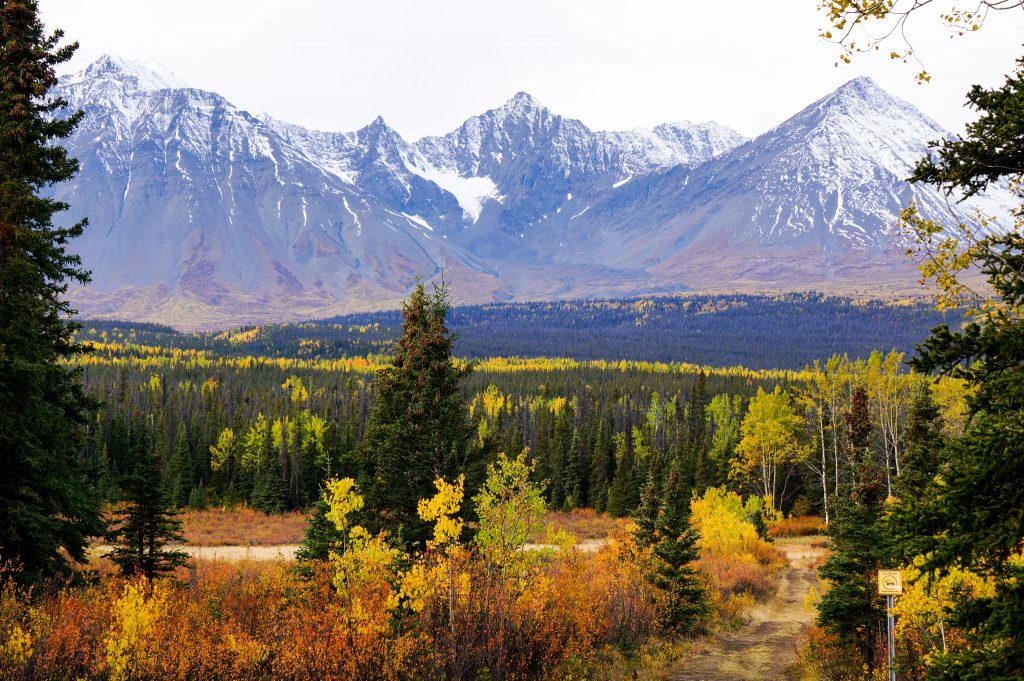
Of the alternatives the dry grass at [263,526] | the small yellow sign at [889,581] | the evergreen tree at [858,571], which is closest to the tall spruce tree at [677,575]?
the evergreen tree at [858,571]

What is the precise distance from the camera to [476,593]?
18.0 metres

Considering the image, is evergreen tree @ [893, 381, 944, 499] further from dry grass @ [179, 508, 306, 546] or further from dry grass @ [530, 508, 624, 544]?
dry grass @ [179, 508, 306, 546]

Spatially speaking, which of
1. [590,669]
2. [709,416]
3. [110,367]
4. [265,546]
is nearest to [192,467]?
[265,546]

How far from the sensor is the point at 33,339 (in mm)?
16250

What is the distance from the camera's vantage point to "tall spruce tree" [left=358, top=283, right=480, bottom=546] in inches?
920

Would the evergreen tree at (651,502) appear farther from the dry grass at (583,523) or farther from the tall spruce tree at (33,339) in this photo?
the tall spruce tree at (33,339)

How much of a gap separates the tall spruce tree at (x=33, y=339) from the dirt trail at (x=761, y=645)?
614 inches

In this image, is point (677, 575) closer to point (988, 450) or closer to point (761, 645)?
point (761, 645)

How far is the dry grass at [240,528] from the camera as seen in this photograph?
50.8 metres

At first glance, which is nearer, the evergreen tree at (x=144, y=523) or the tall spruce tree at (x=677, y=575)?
the evergreen tree at (x=144, y=523)

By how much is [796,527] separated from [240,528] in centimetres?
4345

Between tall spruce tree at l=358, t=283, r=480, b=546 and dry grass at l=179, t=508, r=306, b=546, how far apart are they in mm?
27476

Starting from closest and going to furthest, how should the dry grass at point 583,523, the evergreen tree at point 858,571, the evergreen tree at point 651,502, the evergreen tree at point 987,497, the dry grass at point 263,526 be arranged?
the evergreen tree at point 987,497, the evergreen tree at point 858,571, the evergreen tree at point 651,502, the dry grass at point 263,526, the dry grass at point 583,523

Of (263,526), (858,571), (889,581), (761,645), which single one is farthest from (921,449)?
(263,526)
